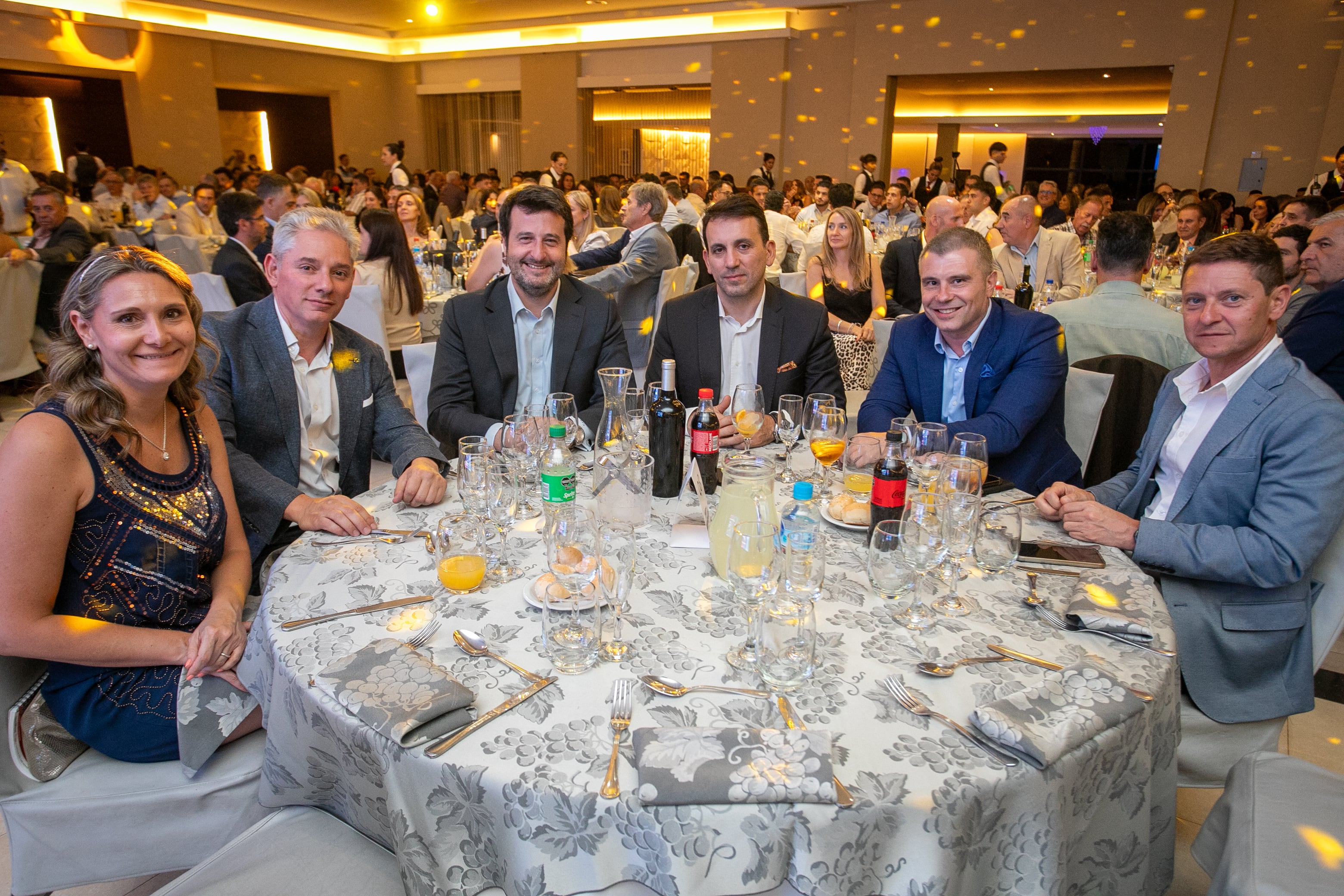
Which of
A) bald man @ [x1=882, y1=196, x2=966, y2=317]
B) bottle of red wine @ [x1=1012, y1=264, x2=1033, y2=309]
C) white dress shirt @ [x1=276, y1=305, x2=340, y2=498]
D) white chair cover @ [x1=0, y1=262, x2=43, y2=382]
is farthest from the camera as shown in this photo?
bald man @ [x1=882, y1=196, x2=966, y2=317]

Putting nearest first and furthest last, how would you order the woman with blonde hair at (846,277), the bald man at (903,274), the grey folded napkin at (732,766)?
the grey folded napkin at (732,766)
the woman with blonde hair at (846,277)
the bald man at (903,274)

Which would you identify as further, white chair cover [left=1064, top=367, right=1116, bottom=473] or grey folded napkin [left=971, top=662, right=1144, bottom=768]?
white chair cover [left=1064, top=367, right=1116, bottom=473]

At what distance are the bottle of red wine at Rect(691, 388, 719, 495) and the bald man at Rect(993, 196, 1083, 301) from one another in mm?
4351

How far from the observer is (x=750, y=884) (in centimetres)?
101

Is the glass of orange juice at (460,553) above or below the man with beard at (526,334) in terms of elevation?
below

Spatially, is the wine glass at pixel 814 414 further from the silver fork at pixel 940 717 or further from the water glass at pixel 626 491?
the silver fork at pixel 940 717

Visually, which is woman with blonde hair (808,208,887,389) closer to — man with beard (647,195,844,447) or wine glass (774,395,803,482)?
man with beard (647,195,844,447)

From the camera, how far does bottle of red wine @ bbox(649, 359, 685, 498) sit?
1.93 metres

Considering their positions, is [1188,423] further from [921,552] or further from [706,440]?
[706,440]

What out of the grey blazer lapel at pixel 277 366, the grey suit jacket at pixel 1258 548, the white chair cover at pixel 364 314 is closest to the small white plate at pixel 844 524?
the grey suit jacket at pixel 1258 548

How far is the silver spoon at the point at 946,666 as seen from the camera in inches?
49.2

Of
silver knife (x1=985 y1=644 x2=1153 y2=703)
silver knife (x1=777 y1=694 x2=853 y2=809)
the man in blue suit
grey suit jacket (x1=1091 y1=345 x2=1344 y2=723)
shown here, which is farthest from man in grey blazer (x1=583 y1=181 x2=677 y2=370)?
silver knife (x1=777 y1=694 x2=853 y2=809)

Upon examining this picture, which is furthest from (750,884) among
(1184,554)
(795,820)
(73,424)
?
(73,424)

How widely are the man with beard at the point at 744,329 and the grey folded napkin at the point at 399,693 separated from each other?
6.11 feet
